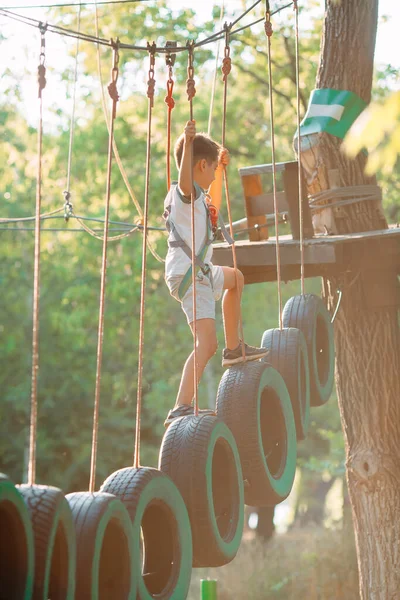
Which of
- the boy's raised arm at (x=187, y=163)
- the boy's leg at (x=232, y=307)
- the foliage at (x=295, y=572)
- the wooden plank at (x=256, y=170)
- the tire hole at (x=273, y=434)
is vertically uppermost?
the wooden plank at (x=256, y=170)

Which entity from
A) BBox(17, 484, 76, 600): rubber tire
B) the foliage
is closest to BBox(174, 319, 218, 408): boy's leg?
BBox(17, 484, 76, 600): rubber tire

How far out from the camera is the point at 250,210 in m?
7.40

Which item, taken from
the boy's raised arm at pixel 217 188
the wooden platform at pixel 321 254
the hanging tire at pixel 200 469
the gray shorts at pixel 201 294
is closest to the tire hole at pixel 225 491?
the hanging tire at pixel 200 469

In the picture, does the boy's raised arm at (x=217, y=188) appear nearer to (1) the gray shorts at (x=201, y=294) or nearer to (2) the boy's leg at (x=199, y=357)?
(1) the gray shorts at (x=201, y=294)

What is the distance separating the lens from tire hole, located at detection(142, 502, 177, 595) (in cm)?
412

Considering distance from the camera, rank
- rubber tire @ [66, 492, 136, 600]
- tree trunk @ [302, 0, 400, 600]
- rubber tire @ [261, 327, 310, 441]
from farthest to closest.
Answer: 1. tree trunk @ [302, 0, 400, 600]
2. rubber tire @ [261, 327, 310, 441]
3. rubber tire @ [66, 492, 136, 600]

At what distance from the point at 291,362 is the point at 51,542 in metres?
2.68

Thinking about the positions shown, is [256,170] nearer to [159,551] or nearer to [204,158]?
[204,158]

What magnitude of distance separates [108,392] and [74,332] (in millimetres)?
2013

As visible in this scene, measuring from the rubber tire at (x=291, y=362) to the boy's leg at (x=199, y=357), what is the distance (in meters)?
0.73

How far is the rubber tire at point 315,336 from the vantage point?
6.21m

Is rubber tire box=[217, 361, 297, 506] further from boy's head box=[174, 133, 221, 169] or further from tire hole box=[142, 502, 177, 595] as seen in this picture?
boy's head box=[174, 133, 221, 169]

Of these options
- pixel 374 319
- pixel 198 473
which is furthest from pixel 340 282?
pixel 198 473

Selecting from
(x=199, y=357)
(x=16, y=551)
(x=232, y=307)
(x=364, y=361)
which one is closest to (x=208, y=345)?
(x=199, y=357)
